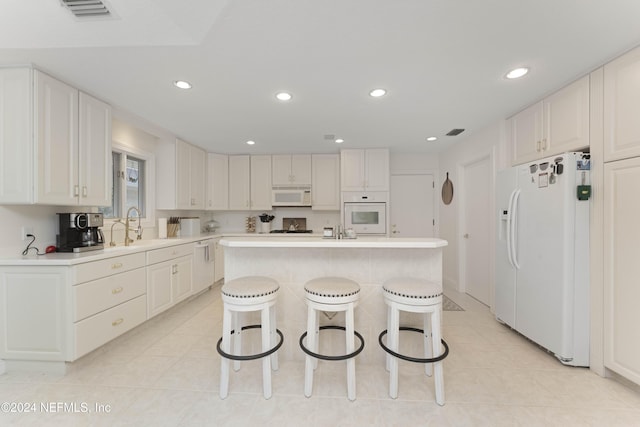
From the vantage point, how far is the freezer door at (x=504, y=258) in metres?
2.57

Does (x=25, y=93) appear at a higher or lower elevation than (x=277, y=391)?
higher

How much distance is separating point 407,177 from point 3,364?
527cm

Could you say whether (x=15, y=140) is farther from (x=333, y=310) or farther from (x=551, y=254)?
(x=551, y=254)

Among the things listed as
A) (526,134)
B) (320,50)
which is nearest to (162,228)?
(320,50)

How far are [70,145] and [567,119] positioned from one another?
427 centimetres

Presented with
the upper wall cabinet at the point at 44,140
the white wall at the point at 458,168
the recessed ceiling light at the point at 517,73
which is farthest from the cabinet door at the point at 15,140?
the white wall at the point at 458,168

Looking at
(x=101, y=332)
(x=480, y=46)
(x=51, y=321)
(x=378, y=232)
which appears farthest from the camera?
(x=378, y=232)

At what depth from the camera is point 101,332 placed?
215cm

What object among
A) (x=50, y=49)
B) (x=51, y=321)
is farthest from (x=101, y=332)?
(x=50, y=49)

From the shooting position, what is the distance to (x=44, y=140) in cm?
203

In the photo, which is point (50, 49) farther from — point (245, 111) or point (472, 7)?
point (472, 7)

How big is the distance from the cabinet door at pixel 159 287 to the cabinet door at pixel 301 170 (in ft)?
7.73

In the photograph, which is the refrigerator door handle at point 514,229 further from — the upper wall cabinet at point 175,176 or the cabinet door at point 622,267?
the upper wall cabinet at point 175,176

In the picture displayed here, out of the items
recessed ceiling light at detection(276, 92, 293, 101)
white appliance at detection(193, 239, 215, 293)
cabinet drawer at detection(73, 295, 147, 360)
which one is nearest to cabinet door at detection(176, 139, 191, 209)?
white appliance at detection(193, 239, 215, 293)
